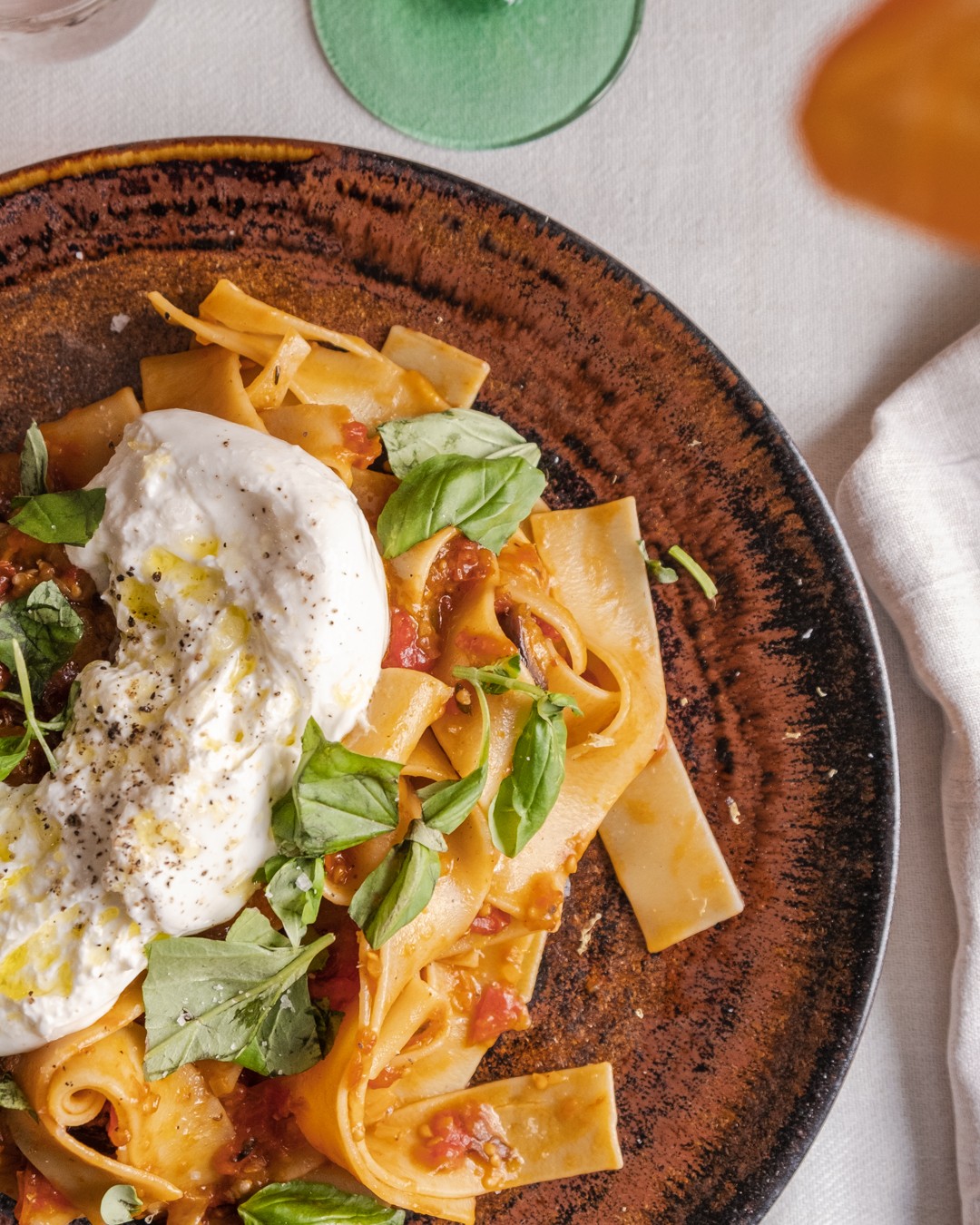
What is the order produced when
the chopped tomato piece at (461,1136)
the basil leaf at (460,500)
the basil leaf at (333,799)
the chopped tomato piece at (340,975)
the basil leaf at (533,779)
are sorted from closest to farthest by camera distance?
the basil leaf at (333,799)
the basil leaf at (533,779)
the basil leaf at (460,500)
the chopped tomato piece at (340,975)
the chopped tomato piece at (461,1136)

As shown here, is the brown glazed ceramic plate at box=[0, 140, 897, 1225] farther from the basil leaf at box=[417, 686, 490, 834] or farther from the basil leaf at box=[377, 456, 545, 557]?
the basil leaf at box=[417, 686, 490, 834]

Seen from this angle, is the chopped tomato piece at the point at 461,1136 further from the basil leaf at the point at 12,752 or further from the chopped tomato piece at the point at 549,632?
the basil leaf at the point at 12,752

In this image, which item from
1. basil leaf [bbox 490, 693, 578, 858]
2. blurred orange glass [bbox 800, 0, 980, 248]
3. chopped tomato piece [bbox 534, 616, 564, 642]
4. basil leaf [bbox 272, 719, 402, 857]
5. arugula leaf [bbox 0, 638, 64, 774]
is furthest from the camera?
blurred orange glass [bbox 800, 0, 980, 248]

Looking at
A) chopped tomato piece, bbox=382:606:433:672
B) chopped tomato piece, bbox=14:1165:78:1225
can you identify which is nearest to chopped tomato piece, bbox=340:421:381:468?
chopped tomato piece, bbox=382:606:433:672

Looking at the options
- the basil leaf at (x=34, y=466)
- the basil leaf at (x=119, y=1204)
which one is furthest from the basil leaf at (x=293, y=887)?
the basil leaf at (x=34, y=466)

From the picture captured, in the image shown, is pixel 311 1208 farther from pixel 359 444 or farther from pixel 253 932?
pixel 359 444

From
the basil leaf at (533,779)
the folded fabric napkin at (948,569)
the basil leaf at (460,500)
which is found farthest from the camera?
the folded fabric napkin at (948,569)
